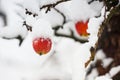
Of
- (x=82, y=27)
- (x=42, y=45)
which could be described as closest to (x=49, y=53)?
(x=82, y=27)

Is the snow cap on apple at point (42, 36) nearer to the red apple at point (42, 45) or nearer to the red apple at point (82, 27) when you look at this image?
the red apple at point (42, 45)

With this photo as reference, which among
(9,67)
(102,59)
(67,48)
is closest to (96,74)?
(102,59)

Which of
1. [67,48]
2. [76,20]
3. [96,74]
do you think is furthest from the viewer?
[67,48]

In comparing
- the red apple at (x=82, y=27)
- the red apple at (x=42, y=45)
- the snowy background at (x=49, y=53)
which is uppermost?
the snowy background at (x=49, y=53)

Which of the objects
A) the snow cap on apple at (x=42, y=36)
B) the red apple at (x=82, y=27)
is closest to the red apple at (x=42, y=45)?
the snow cap on apple at (x=42, y=36)

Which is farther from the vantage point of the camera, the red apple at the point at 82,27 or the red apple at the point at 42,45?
the red apple at the point at 82,27

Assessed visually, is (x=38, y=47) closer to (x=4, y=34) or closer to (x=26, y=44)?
(x=4, y=34)

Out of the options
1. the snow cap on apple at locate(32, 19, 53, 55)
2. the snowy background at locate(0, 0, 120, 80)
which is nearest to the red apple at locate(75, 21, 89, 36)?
the snowy background at locate(0, 0, 120, 80)

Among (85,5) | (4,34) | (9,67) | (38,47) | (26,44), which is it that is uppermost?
(9,67)
